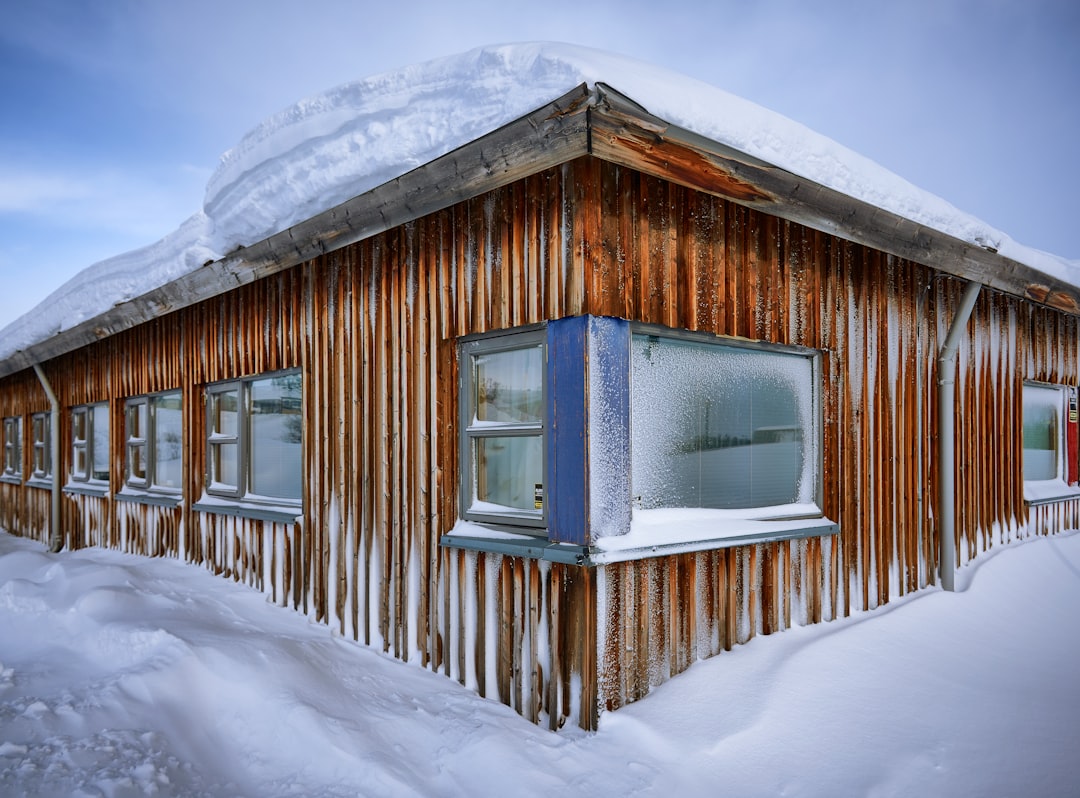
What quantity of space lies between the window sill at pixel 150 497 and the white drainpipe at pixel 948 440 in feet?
24.1

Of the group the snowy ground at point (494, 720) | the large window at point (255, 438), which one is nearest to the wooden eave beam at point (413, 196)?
the large window at point (255, 438)

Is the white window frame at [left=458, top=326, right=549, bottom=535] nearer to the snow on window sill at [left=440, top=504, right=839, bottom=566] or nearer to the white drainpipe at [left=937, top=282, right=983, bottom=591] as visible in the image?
the snow on window sill at [left=440, top=504, right=839, bottom=566]

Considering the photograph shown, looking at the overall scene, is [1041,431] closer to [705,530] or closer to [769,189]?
[769,189]

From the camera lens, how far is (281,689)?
3523 mm

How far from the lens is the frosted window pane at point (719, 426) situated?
12.2ft

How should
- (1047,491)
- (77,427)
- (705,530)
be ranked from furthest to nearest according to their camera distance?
(77,427)
(1047,491)
(705,530)

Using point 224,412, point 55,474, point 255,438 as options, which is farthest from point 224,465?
point 55,474

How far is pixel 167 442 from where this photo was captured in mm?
7641

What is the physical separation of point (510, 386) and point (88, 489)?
829 cm

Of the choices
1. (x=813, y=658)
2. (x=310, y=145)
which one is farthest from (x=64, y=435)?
(x=813, y=658)

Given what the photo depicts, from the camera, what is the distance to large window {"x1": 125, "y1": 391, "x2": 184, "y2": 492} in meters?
7.45

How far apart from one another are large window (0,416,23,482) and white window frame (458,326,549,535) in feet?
38.8

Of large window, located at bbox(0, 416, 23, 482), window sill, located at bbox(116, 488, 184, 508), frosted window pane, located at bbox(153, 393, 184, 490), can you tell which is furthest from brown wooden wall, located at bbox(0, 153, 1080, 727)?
large window, located at bbox(0, 416, 23, 482)

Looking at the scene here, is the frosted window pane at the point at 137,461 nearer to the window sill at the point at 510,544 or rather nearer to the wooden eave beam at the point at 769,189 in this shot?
the window sill at the point at 510,544
